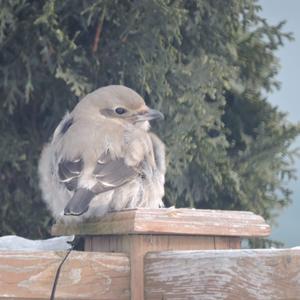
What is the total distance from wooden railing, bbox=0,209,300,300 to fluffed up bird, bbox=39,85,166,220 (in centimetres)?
58

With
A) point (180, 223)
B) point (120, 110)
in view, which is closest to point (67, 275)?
point (180, 223)

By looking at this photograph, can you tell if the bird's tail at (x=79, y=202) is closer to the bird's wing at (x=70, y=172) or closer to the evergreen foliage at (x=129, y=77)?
the bird's wing at (x=70, y=172)

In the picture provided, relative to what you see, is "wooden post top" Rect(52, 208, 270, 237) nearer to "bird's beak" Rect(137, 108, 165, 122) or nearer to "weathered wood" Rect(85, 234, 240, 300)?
"weathered wood" Rect(85, 234, 240, 300)

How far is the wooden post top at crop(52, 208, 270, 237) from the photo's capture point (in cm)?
275

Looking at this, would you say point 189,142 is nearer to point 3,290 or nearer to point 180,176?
point 180,176

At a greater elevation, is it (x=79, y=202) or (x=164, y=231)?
(x=79, y=202)

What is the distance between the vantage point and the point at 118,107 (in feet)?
Result: 14.9

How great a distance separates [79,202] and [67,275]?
911 millimetres

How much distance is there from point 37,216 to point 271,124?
2.92 metres

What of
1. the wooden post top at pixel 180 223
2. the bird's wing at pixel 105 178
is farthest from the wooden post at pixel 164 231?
the bird's wing at pixel 105 178

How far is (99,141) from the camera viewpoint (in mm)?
3914

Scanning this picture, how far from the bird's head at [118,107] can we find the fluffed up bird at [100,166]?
0.01 meters

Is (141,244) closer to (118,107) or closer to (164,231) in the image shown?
(164,231)

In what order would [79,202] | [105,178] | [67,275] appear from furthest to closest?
[105,178]
[79,202]
[67,275]
